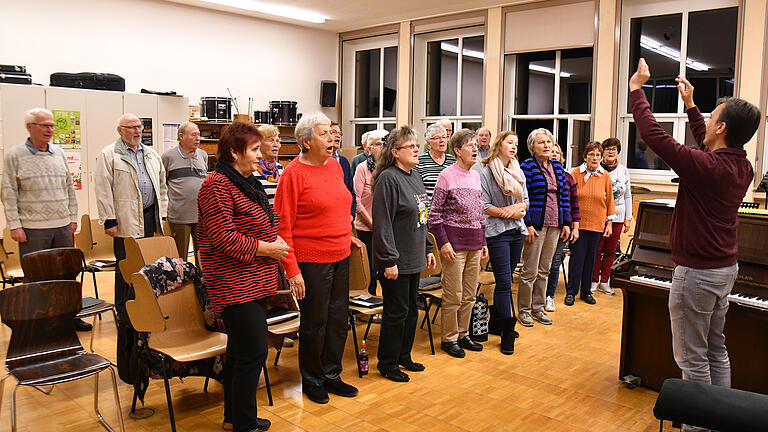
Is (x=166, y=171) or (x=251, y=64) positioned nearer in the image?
(x=166, y=171)

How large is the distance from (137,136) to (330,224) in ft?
7.64

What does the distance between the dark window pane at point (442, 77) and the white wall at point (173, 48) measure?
2.29 metres

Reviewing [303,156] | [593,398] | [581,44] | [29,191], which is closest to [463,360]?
[593,398]

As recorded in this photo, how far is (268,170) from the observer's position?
4.63 meters

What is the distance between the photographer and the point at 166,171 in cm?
520

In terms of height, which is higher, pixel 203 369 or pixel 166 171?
pixel 166 171

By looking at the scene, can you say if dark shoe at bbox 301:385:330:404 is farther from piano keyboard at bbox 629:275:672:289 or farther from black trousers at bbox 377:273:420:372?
piano keyboard at bbox 629:275:672:289

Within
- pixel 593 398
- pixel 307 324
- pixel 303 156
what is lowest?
pixel 593 398

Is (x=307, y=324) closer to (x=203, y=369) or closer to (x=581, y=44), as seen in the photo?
(x=203, y=369)

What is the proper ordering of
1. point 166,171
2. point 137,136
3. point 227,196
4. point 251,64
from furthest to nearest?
point 251,64, point 166,171, point 137,136, point 227,196

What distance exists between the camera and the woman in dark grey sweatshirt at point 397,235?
12.0 ft

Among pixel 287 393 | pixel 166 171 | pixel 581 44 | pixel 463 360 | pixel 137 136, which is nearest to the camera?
pixel 287 393

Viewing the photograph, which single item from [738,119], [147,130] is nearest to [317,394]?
[738,119]

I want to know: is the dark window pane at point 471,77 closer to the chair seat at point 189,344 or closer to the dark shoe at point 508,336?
the dark shoe at point 508,336
